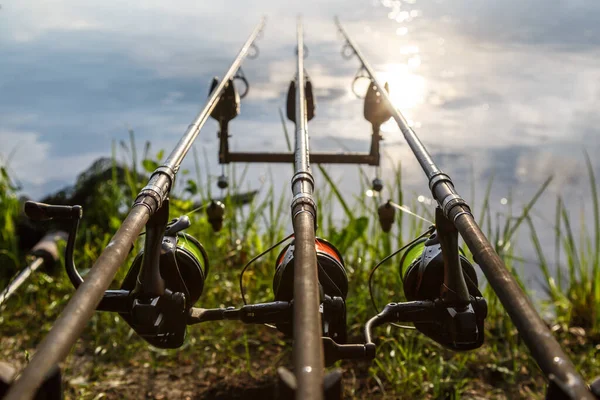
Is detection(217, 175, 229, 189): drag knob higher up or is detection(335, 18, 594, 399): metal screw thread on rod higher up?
detection(335, 18, 594, 399): metal screw thread on rod

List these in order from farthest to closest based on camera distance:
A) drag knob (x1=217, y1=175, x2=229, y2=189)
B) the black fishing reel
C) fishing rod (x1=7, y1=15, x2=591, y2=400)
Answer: drag knob (x1=217, y1=175, x2=229, y2=189) < the black fishing reel < fishing rod (x1=7, y1=15, x2=591, y2=400)

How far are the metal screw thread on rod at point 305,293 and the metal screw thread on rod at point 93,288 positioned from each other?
376 millimetres

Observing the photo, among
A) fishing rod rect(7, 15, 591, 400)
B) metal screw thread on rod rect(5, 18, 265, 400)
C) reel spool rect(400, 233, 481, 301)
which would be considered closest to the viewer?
metal screw thread on rod rect(5, 18, 265, 400)

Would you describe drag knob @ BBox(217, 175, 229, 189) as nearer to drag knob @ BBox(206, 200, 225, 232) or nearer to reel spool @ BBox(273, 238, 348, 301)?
drag knob @ BBox(206, 200, 225, 232)

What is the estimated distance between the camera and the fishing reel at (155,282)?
1.92m

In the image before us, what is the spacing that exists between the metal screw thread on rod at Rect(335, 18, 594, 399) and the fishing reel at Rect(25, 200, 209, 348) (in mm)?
838

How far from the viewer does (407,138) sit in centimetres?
215

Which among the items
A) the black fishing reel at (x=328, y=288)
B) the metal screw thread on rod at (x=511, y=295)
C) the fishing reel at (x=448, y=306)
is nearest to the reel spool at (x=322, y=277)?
the black fishing reel at (x=328, y=288)

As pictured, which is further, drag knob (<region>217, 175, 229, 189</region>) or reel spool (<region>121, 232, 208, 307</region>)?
drag knob (<region>217, 175, 229, 189</region>)

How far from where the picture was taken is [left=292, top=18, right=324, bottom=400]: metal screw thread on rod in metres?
1.14

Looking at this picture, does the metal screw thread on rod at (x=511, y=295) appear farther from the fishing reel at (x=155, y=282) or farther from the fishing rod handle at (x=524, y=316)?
the fishing reel at (x=155, y=282)

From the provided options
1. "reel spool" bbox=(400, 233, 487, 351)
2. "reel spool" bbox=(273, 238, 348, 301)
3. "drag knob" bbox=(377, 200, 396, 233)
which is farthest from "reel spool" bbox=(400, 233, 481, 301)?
"drag knob" bbox=(377, 200, 396, 233)

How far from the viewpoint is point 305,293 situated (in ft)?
4.50

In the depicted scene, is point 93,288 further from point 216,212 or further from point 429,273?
point 216,212
